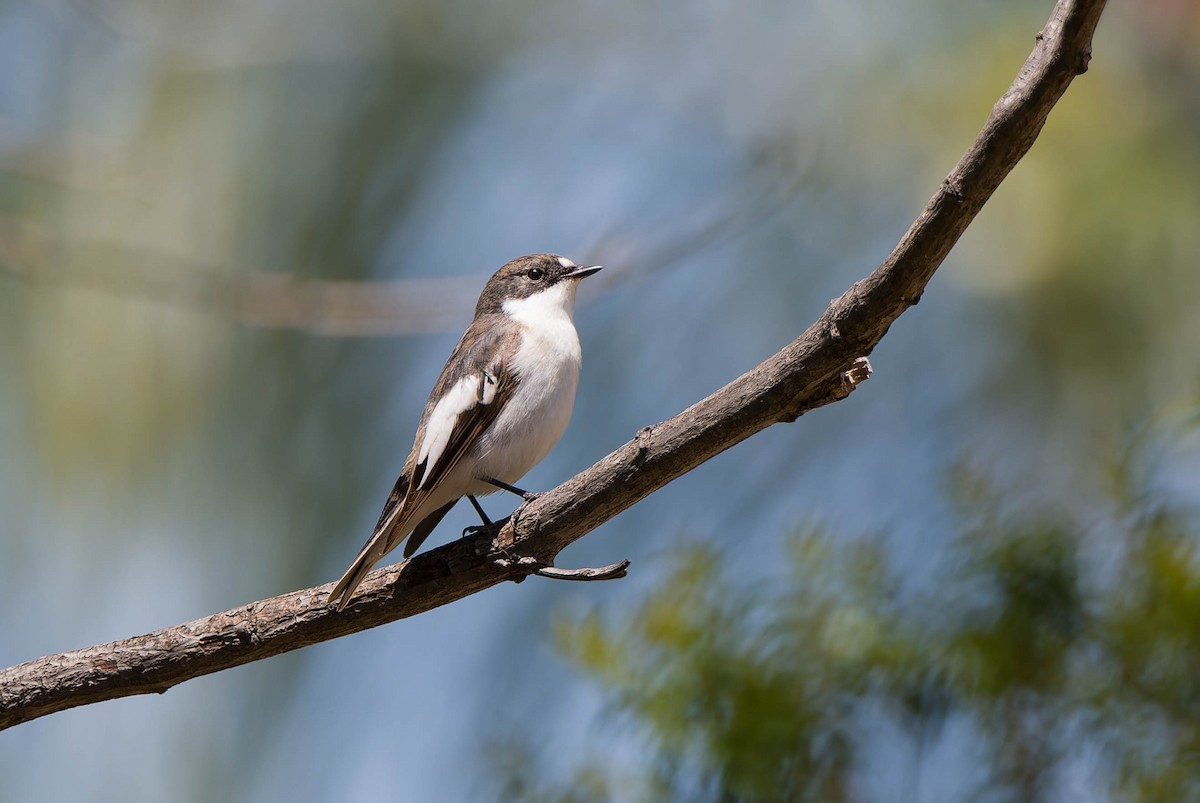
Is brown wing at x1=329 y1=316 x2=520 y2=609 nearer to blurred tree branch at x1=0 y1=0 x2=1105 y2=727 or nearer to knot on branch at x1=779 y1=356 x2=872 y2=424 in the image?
blurred tree branch at x1=0 y1=0 x2=1105 y2=727

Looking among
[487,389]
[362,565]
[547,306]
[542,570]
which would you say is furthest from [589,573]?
[547,306]

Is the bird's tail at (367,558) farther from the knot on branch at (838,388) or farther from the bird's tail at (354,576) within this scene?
the knot on branch at (838,388)

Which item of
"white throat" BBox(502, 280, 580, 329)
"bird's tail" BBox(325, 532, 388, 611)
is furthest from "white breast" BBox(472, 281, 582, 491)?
"bird's tail" BBox(325, 532, 388, 611)

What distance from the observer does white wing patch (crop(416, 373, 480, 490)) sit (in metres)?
2.89

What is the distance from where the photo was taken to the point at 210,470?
511 cm

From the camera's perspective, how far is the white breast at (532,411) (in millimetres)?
3037

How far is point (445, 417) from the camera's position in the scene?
9.95ft

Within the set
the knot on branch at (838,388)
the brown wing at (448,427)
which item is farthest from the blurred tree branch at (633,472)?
the brown wing at (448,427)

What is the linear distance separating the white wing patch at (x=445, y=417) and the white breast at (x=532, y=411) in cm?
9

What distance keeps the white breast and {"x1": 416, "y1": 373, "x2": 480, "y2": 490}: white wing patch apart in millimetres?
90

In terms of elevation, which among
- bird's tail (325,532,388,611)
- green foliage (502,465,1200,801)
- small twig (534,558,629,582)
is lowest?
green foliage (502,465,1200,801)

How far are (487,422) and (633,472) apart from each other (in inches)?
37.6

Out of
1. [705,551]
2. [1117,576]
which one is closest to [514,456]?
[705,551]

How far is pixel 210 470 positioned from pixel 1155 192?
155 inches
